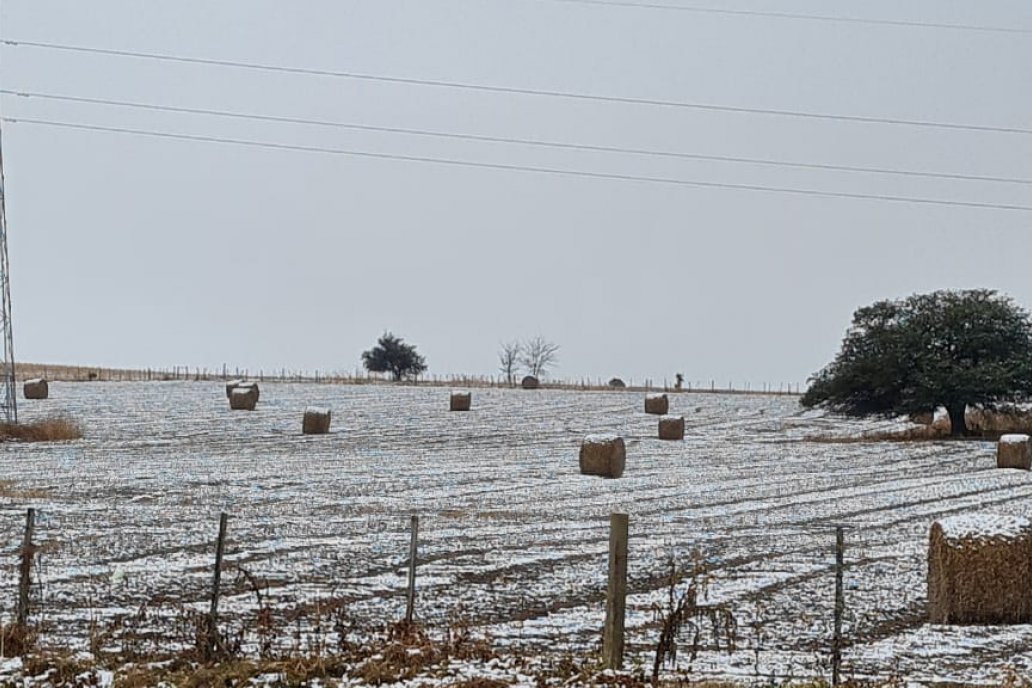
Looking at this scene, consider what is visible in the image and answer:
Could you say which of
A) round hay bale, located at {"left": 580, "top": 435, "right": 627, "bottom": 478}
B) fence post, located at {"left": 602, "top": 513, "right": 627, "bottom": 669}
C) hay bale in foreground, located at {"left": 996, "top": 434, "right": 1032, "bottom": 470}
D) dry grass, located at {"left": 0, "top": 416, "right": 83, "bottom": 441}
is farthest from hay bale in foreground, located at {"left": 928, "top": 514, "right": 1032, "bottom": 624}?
dry grass, located at {"left": 0, "top": 416, "right": 83, "bottom": 441}

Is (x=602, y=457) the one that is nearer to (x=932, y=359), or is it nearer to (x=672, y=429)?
(x=672, y=429)

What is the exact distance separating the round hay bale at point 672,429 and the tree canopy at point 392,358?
189ft

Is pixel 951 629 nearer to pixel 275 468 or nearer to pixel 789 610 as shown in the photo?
pixel 789 610

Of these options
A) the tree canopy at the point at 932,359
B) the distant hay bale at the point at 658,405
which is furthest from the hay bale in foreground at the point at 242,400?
the tree canopy at the point at 932,359

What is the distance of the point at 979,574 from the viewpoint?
1452 centimetres

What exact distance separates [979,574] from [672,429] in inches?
Result: 1177

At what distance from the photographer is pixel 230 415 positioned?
4959 cm

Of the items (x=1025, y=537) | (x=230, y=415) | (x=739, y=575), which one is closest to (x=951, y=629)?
(x=1025, y=537)

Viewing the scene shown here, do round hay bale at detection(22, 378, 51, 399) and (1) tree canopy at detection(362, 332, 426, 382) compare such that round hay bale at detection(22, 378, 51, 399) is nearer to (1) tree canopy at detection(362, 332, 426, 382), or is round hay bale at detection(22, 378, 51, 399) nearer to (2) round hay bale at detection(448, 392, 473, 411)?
(2) round hay bale at detection(448, 392, 473, 411)

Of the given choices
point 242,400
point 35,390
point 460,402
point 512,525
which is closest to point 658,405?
point 460,402

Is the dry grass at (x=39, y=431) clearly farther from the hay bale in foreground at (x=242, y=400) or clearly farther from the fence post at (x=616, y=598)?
the fence post at (x=616, y=598)

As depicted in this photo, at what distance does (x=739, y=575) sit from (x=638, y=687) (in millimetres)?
6527

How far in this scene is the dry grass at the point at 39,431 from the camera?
38.7m

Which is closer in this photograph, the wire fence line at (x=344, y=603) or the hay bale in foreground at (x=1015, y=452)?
the wire fence line at (x=344, y=603)
